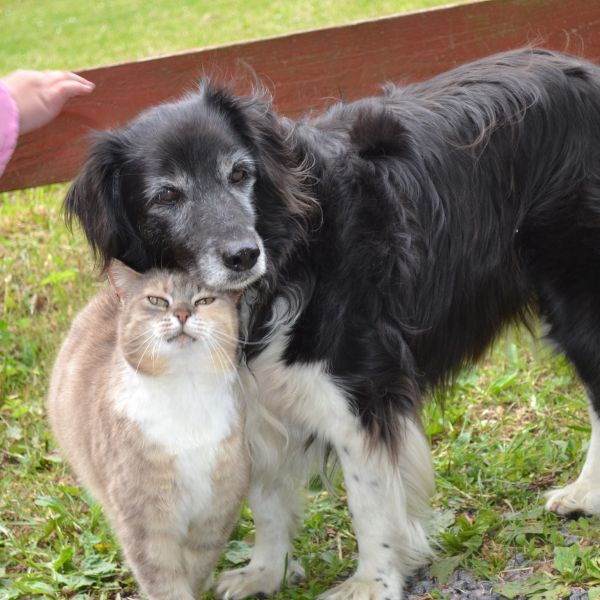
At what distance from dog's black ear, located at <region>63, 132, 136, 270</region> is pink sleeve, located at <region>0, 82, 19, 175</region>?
0.80 meters

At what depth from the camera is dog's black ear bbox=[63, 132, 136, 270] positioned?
2738mm

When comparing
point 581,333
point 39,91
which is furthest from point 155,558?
point 39,91

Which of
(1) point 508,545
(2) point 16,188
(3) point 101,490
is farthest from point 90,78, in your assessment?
(1) point 508,545

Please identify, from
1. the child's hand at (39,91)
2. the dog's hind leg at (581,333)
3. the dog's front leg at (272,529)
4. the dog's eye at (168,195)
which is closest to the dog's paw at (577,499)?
the dog's hind leg at (581,333)

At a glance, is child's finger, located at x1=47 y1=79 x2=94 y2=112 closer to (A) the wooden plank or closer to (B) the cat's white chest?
(A) the wooden plank

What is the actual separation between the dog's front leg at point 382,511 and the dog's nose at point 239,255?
700mm

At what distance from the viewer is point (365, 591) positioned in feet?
9.96

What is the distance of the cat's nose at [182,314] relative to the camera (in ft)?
8.48

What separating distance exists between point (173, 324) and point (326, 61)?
2.26 m

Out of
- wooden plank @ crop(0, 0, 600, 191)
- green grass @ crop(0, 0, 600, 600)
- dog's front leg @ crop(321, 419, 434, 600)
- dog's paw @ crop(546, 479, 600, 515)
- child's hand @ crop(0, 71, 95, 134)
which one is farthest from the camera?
wooden plank @ crop(0, 0, 600, 191)

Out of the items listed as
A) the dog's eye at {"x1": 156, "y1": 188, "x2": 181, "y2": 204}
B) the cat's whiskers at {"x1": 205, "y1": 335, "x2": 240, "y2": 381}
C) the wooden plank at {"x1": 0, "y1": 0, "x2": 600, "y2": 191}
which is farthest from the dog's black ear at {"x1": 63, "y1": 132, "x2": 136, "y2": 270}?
the wooden plank at {"x1": 0, "y1": 0, "x2": 600, "y2": 191}

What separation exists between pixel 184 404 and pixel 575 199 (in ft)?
4.61

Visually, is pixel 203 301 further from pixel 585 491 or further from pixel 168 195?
pixel 585 491

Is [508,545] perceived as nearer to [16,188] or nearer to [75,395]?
[75,395]
